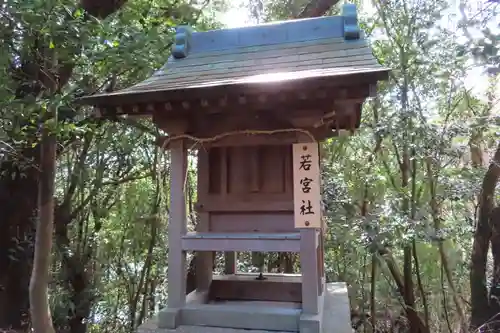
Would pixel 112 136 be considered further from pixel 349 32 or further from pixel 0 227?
pixel 349 32

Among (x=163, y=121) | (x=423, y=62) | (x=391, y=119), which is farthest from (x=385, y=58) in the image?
(x=163, y=121)

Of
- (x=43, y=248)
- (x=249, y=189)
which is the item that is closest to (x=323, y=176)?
(x=249, y=189)

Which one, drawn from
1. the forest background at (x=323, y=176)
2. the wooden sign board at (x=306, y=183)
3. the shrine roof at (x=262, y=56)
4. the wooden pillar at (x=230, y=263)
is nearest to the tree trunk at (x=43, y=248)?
the forest background at (x=323, y=176)

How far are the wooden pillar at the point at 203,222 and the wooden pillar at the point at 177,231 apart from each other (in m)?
0.26

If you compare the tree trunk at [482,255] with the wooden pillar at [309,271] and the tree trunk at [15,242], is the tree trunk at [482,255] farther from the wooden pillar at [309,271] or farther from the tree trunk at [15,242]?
the tree trunk at [15,242]

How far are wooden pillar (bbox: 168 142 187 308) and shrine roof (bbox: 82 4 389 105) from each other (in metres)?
0.54

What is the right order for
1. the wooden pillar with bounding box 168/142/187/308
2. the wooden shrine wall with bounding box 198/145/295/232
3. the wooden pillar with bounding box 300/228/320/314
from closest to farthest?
the wooden pillar with bounding box 300/228/320/314 → the wooden pillar with bounding box 168/142/187/308 → the wooden shrine wall with bounding box 198/145/295/232

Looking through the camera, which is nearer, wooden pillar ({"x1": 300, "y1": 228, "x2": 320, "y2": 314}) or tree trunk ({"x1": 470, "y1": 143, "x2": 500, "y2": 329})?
wooden pillar ({"x1": 300, "y1": 228, "x2": 320, "y2": 314})

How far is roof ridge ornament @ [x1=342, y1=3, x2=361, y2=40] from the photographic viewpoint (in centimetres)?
289

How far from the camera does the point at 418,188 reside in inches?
239

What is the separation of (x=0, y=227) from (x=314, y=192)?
3503 mm

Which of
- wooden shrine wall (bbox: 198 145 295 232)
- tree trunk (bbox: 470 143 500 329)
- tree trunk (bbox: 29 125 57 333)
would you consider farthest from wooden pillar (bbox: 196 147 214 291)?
tree trunk (bbox: 470 143 500 329)

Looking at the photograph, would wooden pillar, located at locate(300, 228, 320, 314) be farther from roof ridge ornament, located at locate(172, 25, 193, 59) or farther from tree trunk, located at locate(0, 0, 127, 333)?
tree trunk, located at locate(0, 0, 127, 333)

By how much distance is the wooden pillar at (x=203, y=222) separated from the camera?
2979mm
